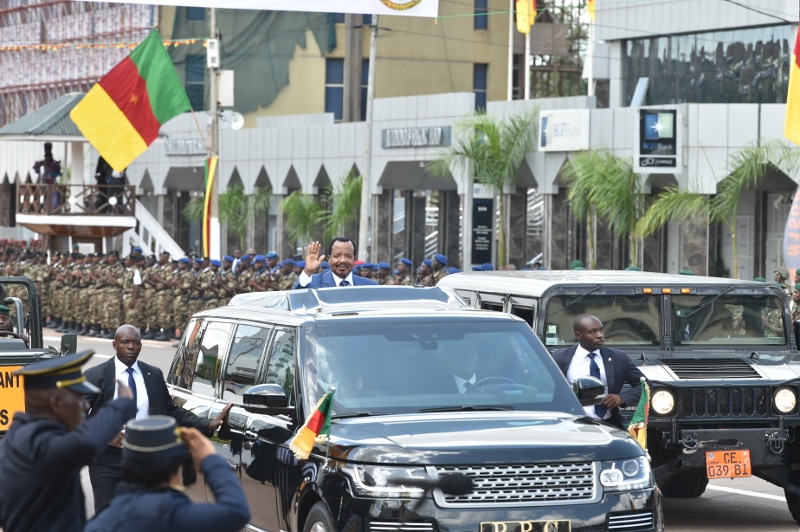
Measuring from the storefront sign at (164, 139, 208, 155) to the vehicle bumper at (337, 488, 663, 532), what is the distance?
4630 centimetres

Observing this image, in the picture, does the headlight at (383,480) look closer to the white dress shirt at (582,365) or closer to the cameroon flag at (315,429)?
the cameroon flag at (315,429)

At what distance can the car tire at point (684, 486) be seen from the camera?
12.8 meters

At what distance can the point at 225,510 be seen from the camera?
4.94 m

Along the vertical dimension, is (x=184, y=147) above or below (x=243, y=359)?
above

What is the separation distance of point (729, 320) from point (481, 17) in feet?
159

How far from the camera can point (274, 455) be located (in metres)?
8.62

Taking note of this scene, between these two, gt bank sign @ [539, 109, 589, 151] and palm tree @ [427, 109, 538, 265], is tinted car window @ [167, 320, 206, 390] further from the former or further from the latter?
palm tree @ [427, 109, 538, 265]

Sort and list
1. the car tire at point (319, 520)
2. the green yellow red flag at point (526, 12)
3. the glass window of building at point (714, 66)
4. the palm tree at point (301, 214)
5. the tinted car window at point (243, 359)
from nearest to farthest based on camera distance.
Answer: the car tire at point (319, 520) < the tinted car window at point (243, 359) < the glass window of building at point (714, 66) < the green yellow red flag at point (526, 12) < the palm tree at point (301, 214)

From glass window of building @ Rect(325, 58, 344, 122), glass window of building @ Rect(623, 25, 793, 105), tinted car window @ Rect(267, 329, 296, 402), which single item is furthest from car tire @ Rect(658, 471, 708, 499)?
glass window of building @ Rect(325, 58, 344, 122)

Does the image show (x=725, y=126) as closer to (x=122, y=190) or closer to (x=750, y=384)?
(x=122, y=190)

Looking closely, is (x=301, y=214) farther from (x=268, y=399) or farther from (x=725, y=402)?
(x=268, y=399)

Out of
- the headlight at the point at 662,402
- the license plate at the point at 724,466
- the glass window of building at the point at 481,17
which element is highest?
the glass window of building at the point at 481,17

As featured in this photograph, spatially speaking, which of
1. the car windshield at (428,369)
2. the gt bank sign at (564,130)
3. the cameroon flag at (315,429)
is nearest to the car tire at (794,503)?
the car windshield at (428,369)

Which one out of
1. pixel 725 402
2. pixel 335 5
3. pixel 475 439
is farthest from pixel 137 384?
pixel 335 5
